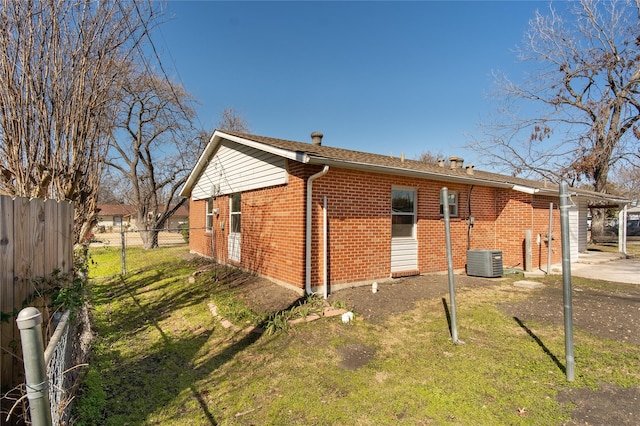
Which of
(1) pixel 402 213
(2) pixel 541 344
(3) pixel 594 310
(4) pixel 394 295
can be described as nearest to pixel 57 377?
(2) pixel 541 344

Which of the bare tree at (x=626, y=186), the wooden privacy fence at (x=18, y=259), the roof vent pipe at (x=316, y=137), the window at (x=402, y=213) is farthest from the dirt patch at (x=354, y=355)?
the bare tree at (x=626, y=186)

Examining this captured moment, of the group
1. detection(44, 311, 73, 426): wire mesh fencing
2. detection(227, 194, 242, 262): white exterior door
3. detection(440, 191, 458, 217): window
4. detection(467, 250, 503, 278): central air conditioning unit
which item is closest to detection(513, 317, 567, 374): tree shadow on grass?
detection(467, 250, 503, 278): central air conditioning unit

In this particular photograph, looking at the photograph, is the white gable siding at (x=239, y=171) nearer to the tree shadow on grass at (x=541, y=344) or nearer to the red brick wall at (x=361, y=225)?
the red brick wall at (x=361, y=225)

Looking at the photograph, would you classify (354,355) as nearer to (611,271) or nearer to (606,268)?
(611,271)

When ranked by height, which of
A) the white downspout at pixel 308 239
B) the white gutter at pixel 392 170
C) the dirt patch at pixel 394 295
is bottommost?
the dirt patch at pixel 394 295

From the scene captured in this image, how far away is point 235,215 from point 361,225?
480 cm

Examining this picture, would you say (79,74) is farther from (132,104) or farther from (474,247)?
(132,104)

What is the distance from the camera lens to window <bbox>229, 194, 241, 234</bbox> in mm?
10633

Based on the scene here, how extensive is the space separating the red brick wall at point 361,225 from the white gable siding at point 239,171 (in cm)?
28

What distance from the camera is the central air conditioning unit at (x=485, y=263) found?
9.51 m

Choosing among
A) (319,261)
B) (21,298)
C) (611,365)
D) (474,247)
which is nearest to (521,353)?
(611,365)

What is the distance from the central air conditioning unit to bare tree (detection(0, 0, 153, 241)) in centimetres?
961

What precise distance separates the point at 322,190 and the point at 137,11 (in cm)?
446

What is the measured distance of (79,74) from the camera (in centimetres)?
449
